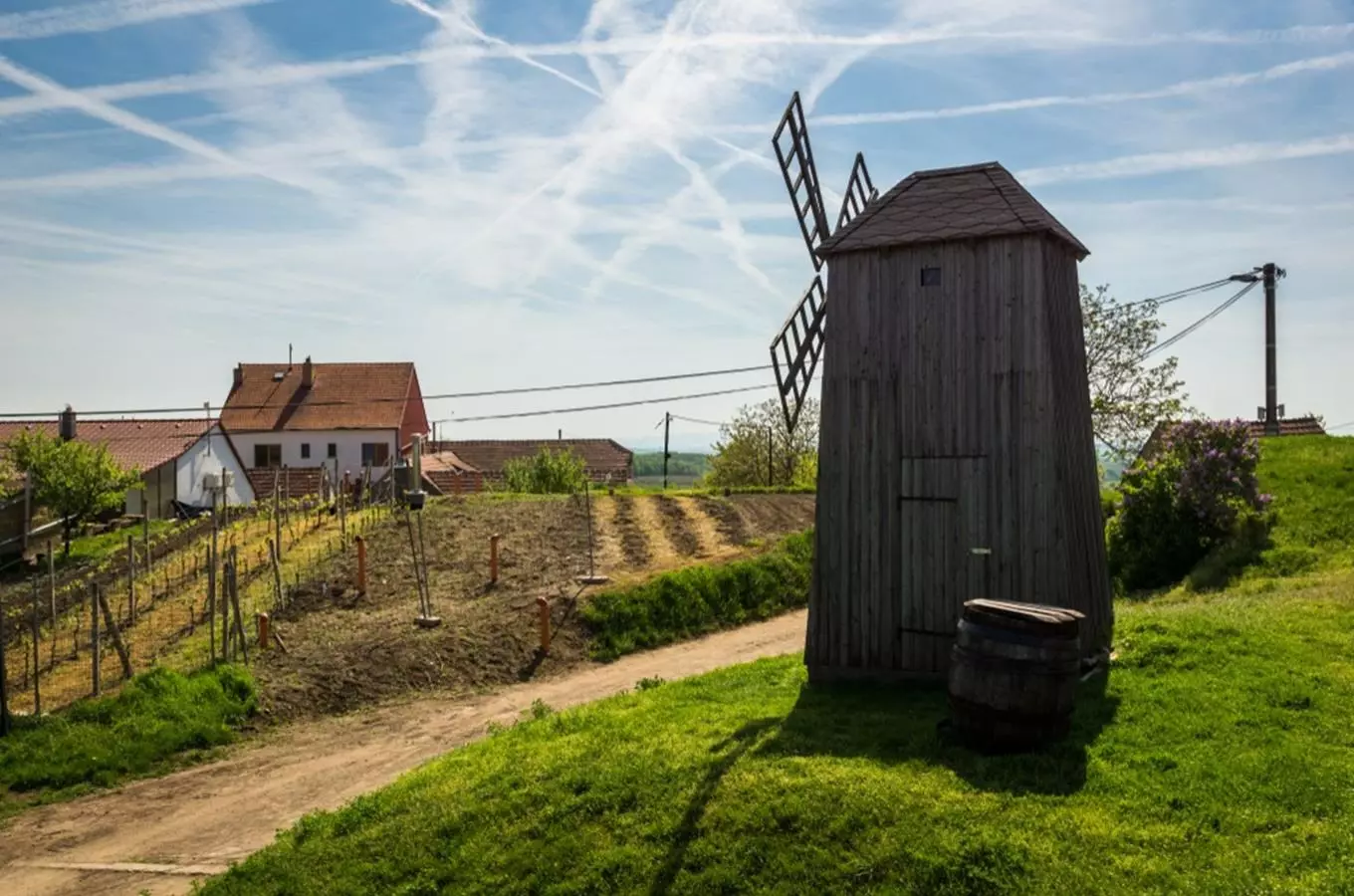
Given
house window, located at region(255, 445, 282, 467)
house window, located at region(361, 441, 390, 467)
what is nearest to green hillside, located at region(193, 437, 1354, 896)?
house window, located at region(361, 441, 390, 467)

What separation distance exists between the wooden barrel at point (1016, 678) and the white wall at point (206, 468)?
126 feet

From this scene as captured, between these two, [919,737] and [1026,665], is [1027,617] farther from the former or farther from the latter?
[919,737]

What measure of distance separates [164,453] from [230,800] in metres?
33.8

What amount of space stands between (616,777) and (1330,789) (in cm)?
630

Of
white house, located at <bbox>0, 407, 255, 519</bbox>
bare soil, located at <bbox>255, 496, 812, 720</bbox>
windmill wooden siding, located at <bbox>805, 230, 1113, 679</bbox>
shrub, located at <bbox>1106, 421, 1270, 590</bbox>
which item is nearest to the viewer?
windmill wooden siding, located at <bbox>805, 230, 1113, 679</bbox>

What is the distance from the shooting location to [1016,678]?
971 cm

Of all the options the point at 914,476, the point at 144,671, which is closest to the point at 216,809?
the point at 144,671

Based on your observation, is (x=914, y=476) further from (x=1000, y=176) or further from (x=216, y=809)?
(x=216, y=809)

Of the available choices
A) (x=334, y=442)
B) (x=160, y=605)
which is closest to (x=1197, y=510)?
(x=160, y=605)

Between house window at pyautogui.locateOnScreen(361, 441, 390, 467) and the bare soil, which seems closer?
the bare soil

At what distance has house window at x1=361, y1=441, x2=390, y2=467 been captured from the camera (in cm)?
5794

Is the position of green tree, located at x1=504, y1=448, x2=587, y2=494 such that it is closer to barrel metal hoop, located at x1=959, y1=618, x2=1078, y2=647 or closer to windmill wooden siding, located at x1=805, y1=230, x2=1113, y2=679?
windmill wooden siding, located at x1=805, y1=230, x2=1113, y2=679

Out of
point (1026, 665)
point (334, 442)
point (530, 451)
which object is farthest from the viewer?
point (530, 451)

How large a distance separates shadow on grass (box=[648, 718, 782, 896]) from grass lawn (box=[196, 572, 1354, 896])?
0.09ft
